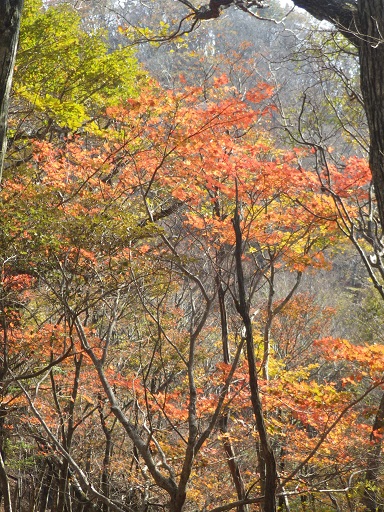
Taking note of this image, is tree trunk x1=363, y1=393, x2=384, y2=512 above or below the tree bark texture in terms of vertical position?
below

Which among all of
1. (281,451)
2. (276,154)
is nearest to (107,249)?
(276,154)

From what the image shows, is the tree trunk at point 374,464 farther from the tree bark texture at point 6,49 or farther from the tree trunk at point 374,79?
the tree bark texture at point 6,49

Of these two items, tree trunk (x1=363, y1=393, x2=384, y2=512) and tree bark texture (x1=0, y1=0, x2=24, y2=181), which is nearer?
tree bark texture (x1=0, y1=0, x2=24, y2=181)

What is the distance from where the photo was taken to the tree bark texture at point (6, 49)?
2367mm

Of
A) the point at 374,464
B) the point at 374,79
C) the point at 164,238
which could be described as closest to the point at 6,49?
the point at 374,79

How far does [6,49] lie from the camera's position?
242cm

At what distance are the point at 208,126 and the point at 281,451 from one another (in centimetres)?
547

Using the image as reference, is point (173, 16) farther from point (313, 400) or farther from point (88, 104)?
point (313, 400)

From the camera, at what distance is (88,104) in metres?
9.16

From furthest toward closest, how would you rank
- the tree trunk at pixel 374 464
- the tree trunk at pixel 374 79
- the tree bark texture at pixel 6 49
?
the tree trunk at pixel 374 464 → the tree trunk at pixel 374 79 → the tree bark texture at pixel 6 49

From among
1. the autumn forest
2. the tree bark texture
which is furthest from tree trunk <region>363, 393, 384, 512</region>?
the tree bark texture

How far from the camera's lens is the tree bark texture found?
237 centimetres

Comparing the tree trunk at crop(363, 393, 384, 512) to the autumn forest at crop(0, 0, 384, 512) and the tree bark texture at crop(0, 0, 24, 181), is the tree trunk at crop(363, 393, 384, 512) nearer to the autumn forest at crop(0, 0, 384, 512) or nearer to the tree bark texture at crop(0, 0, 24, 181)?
the autumn forest at crop(0, 0, 384, 512)

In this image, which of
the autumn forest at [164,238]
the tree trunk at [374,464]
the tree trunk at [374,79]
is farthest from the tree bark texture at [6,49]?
the tree trunk at [374,464]
